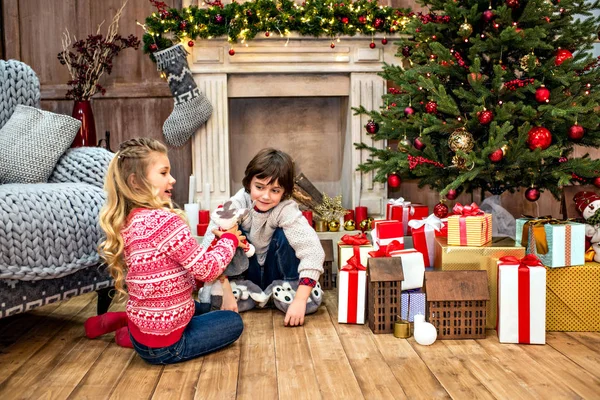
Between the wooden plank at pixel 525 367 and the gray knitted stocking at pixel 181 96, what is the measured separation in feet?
6.86

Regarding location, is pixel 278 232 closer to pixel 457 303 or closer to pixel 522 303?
pixel 457 303

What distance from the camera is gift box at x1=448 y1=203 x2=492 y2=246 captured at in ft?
7.32

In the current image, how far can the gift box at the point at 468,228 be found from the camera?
2.23m

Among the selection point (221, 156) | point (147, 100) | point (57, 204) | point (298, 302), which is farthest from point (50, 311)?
point (147, 100)

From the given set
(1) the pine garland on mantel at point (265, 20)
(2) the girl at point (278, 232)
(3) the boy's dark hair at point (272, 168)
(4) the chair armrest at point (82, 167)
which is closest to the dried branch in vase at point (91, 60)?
(1) the pine garland on mantel at point (265, 20)

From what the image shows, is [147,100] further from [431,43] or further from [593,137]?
[593,137]

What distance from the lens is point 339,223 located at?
11.3 feet

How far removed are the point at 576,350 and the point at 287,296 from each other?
1.07 m

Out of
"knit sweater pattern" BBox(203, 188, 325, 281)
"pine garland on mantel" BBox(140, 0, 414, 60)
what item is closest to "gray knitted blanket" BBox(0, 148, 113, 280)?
"knit sweater pattern" BBox(203, 188, 325, 281)

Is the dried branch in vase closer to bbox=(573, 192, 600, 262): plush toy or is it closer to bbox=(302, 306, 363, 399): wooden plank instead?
bbox=(302, 306, 363, 399): wooden plank

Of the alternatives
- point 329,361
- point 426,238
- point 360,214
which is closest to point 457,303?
point 426,238

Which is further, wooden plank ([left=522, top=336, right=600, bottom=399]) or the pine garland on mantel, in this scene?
the pine garland on mantel

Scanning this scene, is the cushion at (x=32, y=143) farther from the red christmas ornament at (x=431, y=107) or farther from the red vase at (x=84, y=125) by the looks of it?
the red christmas ornament at (x=431, y=107)

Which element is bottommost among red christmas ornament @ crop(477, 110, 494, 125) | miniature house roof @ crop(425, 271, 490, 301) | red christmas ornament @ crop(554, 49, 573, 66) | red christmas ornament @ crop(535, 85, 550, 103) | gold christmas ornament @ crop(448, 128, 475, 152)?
miniature house roof @ crop(425, 271, 490, 301)
